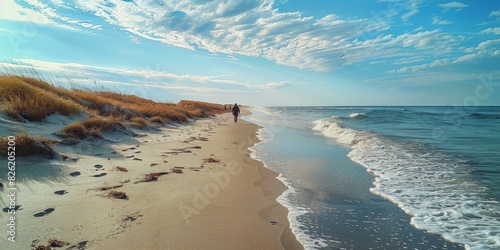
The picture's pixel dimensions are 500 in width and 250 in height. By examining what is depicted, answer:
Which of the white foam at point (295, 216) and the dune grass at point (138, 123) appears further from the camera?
the dune grass at point (138, 123)

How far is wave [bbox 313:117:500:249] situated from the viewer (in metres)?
4.14

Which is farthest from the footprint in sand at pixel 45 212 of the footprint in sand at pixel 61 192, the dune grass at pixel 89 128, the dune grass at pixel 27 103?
the dune grass at pixel 27 103

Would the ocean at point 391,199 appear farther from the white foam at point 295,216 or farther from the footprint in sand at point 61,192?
the footprint in sand at point 61,192

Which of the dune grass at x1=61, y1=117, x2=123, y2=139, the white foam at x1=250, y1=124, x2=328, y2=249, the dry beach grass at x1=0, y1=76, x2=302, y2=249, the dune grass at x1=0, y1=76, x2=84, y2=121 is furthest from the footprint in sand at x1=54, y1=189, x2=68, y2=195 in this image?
the dune grass at x1=0, y1=76, x2=84, y2=121

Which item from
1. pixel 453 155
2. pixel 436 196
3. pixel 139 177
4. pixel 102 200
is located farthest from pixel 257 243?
pixel 453 155

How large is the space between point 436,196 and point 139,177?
20.3 ft

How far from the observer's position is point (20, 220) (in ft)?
11.3

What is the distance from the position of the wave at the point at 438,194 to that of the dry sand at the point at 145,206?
7.76 feet

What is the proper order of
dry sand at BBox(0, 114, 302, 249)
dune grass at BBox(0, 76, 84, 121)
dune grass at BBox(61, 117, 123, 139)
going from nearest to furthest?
dry sand at BBox(0, 114, 302, 249), dune grass at BBox(61, 117, 123, 139), dune grass at BBox(0, 76, 84, 121)

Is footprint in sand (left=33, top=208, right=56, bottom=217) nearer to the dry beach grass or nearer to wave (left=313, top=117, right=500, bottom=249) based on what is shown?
the dry beach grass

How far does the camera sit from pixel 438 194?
5.76 m

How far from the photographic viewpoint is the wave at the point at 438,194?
4.14 meters

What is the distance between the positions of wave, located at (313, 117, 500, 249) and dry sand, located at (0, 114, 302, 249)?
237 cm

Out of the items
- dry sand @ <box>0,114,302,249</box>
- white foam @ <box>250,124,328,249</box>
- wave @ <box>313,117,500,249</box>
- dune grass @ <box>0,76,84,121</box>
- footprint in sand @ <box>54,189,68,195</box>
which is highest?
dune grass @ <box>0,76,84,121</box>
